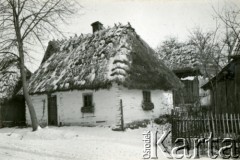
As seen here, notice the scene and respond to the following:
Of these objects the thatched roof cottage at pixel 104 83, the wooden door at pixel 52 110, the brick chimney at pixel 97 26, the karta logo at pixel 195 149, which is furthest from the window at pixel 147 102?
the karta logo at pixel 195 149

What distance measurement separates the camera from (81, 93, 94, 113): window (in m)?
20.3

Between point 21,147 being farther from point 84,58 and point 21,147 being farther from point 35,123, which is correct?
point 84,58

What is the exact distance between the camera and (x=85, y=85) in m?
19.8

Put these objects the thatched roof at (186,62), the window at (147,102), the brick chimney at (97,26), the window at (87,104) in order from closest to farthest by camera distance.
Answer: the window at (87,104) → the window at (147,102) → the brick chimney at (97,26) → the thatched roof at (186,62)

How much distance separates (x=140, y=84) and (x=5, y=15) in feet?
28.3

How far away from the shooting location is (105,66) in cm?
1980

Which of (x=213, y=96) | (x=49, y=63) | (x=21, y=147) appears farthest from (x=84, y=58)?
(x=21, y=147)

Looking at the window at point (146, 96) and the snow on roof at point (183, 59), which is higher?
the snow on roof at point (183, 59)

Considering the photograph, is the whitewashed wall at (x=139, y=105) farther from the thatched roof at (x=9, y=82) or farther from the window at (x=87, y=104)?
the thatched roof at (x=9, y=82)

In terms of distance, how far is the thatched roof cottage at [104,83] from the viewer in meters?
19.2

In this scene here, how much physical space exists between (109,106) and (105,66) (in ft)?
7.88

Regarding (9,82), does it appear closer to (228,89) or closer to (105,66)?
(105,66)

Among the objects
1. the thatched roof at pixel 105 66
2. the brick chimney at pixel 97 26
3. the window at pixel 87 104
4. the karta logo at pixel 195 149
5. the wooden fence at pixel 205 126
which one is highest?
the brick chimney at pixel 97 26

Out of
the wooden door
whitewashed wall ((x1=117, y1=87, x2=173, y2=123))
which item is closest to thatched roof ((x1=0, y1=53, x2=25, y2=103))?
the wooden door
